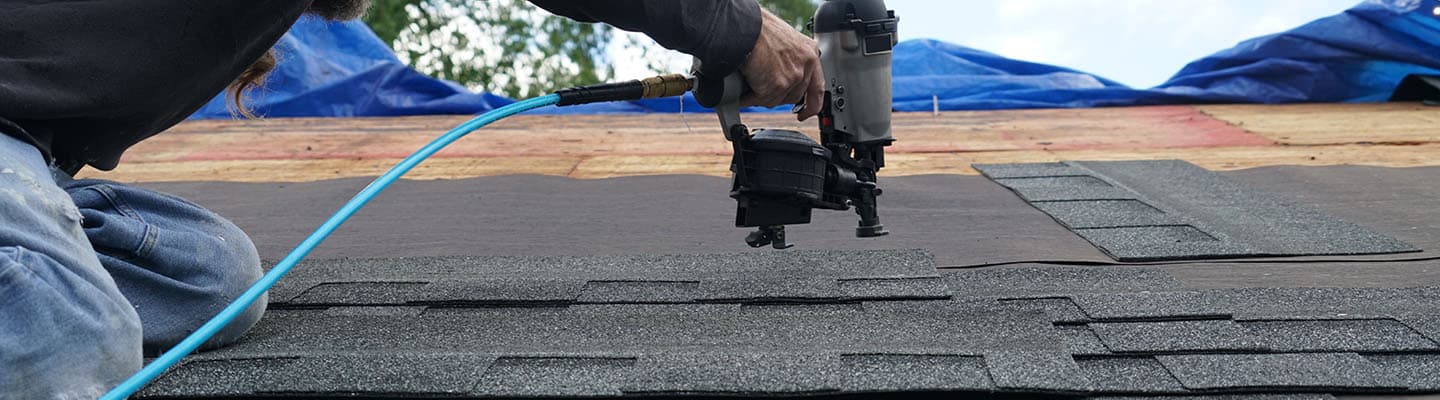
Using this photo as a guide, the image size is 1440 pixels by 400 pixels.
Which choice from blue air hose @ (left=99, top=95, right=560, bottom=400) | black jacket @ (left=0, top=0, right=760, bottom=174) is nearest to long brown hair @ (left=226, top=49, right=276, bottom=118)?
black jacket @ (left=0, top=0, right=760, bottom=174)

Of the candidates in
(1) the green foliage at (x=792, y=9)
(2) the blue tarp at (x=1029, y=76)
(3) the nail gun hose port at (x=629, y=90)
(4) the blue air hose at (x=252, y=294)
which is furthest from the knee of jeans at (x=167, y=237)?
(1) the green foliage at (x=792, y=9)

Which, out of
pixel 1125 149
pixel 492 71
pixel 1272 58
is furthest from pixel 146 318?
pixel 492 71

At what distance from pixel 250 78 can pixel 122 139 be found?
0.25 m

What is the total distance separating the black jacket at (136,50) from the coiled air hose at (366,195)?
0.14 metres

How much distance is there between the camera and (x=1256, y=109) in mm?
4199

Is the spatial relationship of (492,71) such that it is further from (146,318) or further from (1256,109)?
(146,318)

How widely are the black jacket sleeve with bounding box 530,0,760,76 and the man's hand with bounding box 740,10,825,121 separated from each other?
0.03 meters

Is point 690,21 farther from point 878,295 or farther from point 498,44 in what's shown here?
point 498,44

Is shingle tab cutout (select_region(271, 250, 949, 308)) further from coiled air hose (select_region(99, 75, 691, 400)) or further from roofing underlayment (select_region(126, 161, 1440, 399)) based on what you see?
coiled air hose (select_region(99, 75, 691, 400))

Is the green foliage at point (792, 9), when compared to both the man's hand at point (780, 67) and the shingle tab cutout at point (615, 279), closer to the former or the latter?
the shingle tab cutout at point (615, 279)

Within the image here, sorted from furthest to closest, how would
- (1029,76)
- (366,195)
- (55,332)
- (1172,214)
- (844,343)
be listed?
(1029,76) → (1172,214) → (844,343) → (366,195) → (55,332)

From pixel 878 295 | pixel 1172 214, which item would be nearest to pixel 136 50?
pixel 878 295

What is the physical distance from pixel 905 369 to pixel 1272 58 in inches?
138

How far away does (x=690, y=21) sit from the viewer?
5.33ft
